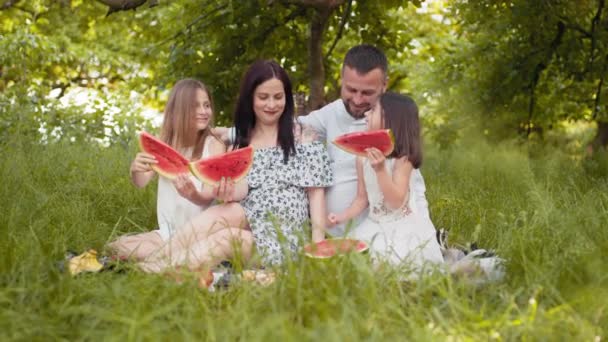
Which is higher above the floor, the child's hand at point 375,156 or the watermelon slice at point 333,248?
the child's hand at point 375,156

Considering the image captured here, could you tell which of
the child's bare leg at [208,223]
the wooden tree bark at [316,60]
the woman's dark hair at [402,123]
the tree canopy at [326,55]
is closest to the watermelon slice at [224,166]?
the child's bare leg at [208,223]

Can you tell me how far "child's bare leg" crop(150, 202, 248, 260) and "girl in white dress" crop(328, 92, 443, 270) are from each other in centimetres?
72

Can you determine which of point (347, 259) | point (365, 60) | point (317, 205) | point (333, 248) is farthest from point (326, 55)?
point (347, 259)

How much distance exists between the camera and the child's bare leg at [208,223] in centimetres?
415

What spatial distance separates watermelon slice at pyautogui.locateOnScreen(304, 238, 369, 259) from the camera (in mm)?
3209

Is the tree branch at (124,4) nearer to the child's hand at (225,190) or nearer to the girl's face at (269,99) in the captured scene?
the girl's face at (269,99)

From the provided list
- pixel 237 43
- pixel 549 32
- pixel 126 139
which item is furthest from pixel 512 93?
pixel 126 139

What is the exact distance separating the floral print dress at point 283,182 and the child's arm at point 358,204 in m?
0.20

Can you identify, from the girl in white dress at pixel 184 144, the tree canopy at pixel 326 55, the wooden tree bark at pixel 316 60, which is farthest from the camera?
the tree canopy at pixel 326 55

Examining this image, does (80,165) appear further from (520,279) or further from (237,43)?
(520,279)

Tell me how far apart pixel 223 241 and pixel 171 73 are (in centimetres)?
378

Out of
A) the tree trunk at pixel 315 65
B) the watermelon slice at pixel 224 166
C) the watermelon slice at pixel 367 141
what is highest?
the tree trunk at pixel 315 65

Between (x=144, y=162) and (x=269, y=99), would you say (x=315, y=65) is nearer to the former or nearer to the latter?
(x=269, y=99)

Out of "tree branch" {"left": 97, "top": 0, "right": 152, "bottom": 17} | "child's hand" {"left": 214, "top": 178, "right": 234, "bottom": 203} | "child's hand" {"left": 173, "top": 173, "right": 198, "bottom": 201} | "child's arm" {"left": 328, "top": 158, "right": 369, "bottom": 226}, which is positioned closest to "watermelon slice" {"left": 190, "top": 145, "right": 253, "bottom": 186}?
"child's hand" {"left": 214, "top": 178, "right": 234, "bottom": 203}
